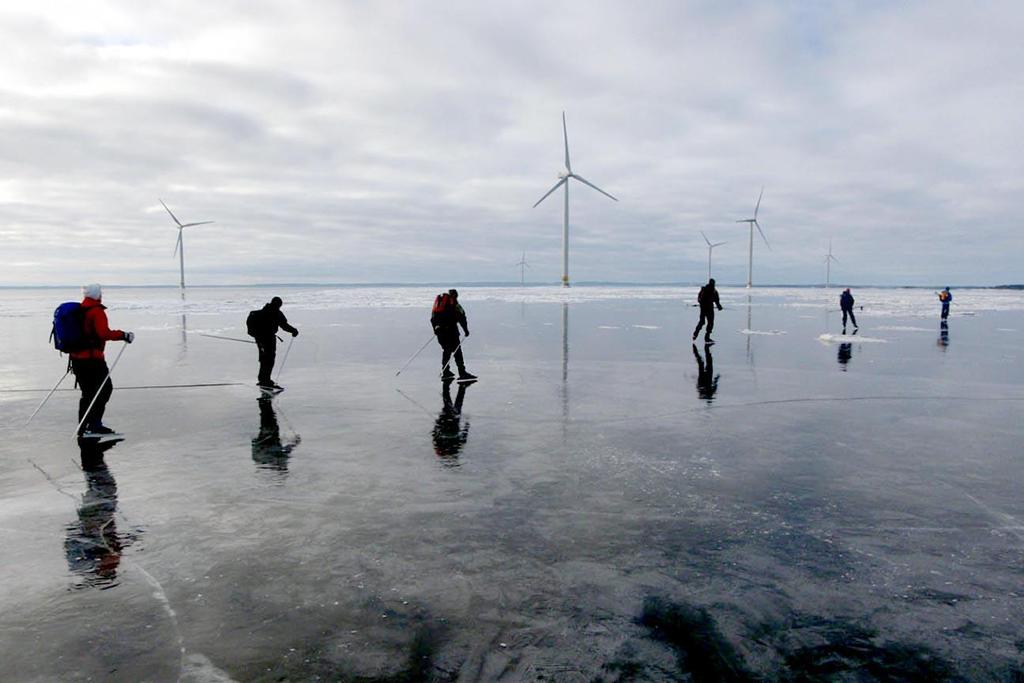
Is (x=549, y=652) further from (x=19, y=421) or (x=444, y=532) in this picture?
(x=19, y=421)

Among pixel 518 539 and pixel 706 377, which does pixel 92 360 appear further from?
pixel 706 377

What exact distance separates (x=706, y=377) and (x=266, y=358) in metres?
9.20

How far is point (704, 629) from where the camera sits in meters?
3.94

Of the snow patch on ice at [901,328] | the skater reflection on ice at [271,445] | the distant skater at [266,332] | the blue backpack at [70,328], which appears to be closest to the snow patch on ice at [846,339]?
the snow patch on ice at [901,328]

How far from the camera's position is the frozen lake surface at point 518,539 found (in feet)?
12.2

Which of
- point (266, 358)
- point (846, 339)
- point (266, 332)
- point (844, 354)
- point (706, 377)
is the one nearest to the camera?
point (266, 332)

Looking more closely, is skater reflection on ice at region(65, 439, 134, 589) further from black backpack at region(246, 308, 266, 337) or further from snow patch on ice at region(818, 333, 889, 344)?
snow patch on ice at region(818, 333, 889, 344)

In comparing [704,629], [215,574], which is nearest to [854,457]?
[704,629]

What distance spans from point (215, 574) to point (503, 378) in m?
9.72

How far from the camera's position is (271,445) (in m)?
8.40

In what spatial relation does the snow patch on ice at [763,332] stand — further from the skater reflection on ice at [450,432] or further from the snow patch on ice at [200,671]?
the snow patch on ice at [200,671]

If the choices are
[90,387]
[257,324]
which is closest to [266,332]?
[257,324]

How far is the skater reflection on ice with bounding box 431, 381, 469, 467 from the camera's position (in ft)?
25.8

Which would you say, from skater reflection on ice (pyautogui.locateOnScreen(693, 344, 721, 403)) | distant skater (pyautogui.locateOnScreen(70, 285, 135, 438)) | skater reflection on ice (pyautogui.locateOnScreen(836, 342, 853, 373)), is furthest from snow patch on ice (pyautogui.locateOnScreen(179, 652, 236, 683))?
skater reflection on ice (pyautogui.locateOnScreen(836, 342, 853, 373))
